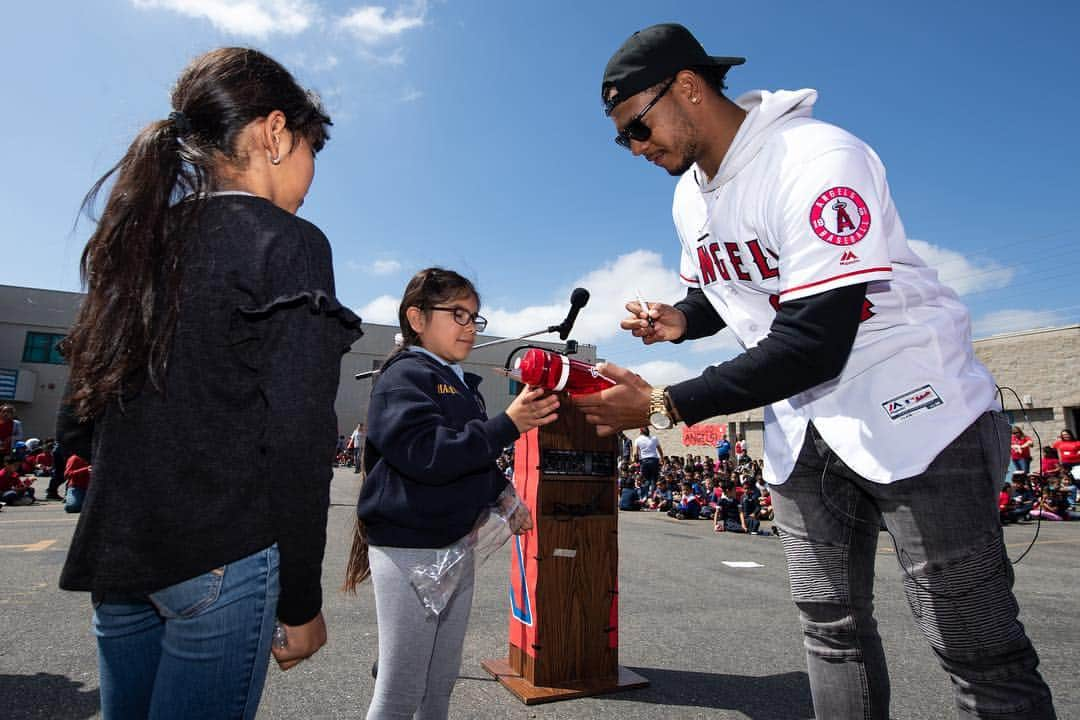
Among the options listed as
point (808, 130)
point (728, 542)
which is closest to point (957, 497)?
point (808, 130)

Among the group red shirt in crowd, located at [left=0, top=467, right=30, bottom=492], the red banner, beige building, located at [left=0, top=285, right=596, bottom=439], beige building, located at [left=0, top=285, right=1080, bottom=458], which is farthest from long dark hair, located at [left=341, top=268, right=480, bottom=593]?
beige building, located at [left=0, top=285, right=596, bottom=439]

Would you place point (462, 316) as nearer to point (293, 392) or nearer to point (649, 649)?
point (293, 392)

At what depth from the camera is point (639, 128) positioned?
7.02 feet

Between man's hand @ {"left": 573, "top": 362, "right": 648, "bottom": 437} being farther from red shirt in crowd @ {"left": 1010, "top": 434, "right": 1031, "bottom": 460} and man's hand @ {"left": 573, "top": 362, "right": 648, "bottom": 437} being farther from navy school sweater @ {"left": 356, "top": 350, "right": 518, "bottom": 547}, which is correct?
red shirt in crowd @ {"left": 1010, "top": 434, "right": 1031, "bottom": 460}

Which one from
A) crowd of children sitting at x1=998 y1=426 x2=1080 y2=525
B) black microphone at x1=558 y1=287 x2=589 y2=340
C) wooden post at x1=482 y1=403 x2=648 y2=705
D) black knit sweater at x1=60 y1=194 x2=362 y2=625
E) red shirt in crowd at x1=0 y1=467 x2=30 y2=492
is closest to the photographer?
A: black knit sweater at x1=60 y1=194 x2=362 y2=625

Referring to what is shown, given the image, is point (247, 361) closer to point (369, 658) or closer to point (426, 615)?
point (426, 615)

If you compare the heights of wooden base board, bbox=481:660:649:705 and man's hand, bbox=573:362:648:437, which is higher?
man's hand, bbox=573:362:648:437

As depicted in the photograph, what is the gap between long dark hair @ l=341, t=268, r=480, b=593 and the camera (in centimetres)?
257

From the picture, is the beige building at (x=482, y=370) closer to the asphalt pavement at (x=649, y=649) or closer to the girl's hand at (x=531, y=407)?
the asphalt pavement at (x=649, y=649)

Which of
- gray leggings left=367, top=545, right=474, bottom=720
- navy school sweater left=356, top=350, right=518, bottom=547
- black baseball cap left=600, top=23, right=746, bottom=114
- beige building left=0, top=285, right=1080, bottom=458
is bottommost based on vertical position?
gray leggings left=367, top=545, right=474, bottom=720

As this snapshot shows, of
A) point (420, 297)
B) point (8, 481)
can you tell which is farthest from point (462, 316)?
point (8, 481)

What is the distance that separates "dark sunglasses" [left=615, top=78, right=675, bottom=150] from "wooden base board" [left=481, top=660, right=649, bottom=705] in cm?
267

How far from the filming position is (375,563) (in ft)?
7.10

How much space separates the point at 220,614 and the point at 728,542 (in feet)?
32.5
